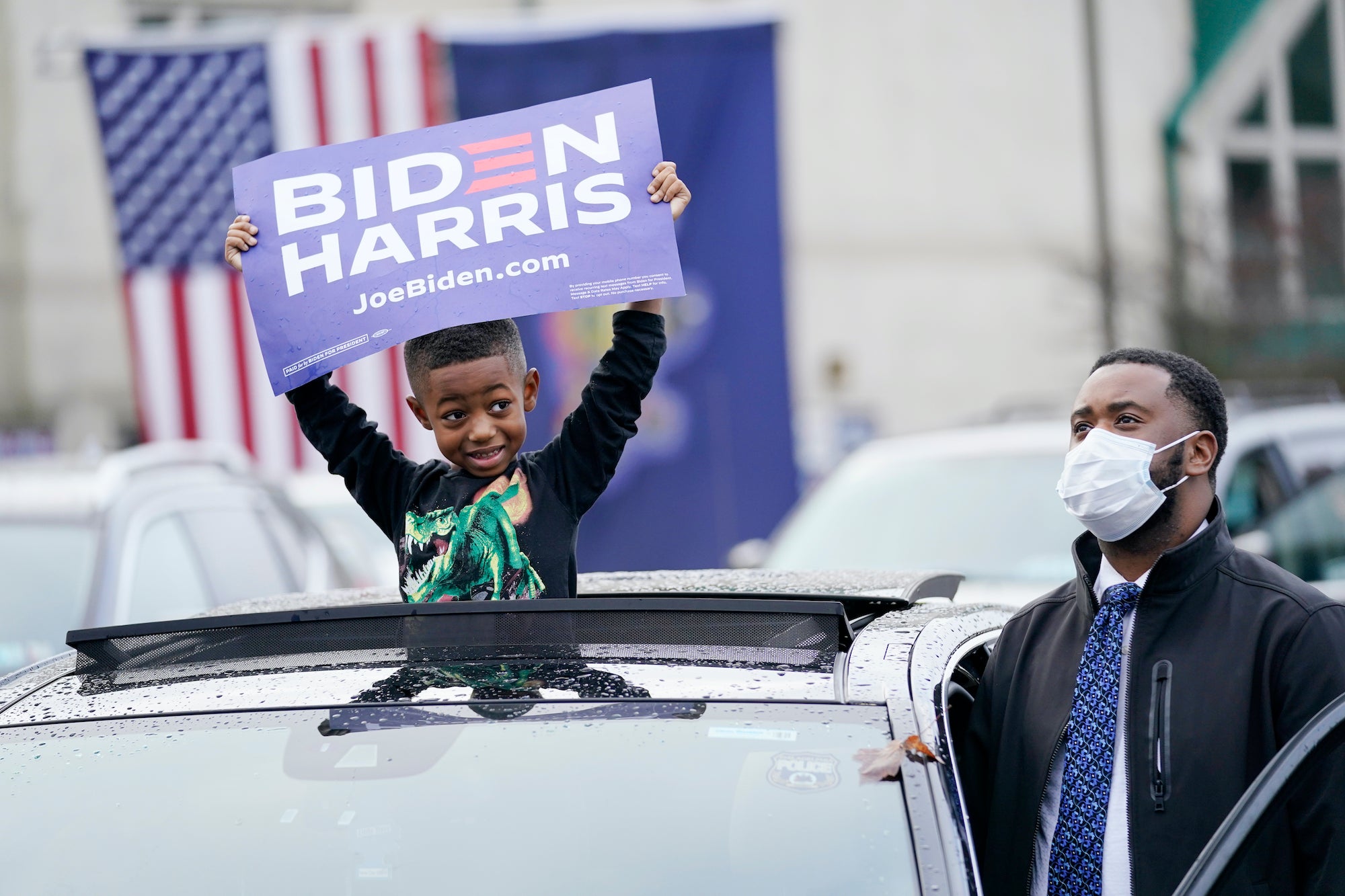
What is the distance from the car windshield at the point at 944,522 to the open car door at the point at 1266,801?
3644mm

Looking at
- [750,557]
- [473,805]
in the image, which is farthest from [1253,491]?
[473,805]

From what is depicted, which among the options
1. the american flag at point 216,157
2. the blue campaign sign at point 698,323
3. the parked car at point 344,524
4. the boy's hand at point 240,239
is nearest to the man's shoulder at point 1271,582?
the boy's hand at point 240,239

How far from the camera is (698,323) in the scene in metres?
9.38

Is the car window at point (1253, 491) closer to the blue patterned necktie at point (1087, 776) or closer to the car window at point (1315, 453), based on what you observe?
the car window at point (1315, 453)

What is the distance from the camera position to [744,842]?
210 centimetres

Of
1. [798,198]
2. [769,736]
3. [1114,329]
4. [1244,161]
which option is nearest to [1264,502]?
[769,736]

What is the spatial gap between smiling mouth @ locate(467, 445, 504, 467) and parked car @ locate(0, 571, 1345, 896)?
0.43 metres

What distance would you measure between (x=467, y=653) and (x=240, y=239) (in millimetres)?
992

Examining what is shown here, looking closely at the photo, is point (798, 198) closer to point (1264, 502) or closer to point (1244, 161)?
point (1244, 161)

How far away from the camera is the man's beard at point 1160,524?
2637 millimetres

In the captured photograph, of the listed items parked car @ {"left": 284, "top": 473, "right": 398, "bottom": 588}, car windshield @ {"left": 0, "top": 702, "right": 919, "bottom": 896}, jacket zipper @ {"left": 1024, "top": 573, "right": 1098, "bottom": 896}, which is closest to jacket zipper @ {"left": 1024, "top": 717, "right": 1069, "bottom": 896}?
jacket zipper @ {"left": 1024, "top": 573, "right": 1098, "bottom": 896}

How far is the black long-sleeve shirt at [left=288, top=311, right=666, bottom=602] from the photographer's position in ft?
8.93

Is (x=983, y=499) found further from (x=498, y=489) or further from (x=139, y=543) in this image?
(x=498, y=489)

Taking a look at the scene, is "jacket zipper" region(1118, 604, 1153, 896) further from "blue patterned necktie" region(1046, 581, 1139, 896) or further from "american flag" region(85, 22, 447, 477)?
"american flag" region(85, 22, 447, 477)
